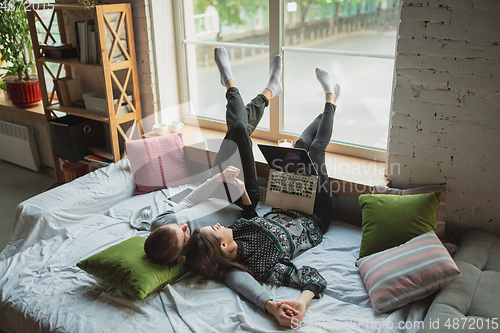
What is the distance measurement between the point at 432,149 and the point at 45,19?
11.2 feet

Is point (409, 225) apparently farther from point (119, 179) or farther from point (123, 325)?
point (119, 179)

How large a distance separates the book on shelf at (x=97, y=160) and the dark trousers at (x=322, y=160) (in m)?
1.52

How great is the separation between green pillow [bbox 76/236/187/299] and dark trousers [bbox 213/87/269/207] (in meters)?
0.65

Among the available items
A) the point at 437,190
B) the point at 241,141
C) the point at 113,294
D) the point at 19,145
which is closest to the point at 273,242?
the point at 241,141

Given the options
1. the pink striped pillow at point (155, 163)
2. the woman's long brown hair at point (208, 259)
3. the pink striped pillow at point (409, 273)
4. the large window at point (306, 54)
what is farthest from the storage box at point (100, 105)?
the pink striped pillow at point (409, 273)

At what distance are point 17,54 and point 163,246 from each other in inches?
106

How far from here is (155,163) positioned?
9.43 ft

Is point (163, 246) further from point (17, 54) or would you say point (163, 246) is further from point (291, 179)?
point (17, 54)

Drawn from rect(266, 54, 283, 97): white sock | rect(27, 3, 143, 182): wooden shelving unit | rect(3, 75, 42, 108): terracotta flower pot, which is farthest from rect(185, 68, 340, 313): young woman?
rect(3, 75, 42, 108): terracotta flower pot

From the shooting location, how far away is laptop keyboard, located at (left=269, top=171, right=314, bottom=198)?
2.41m

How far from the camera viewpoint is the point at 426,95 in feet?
7.06

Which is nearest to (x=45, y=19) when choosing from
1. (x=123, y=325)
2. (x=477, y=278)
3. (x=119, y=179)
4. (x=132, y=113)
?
(x=132, y=113)

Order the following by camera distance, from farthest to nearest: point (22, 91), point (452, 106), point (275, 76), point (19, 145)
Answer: point (19, 145), point (22, 91), point (275, 76), point (452, 106)

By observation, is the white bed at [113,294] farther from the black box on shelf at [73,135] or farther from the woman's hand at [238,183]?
the black box on shelf at [73,135]
